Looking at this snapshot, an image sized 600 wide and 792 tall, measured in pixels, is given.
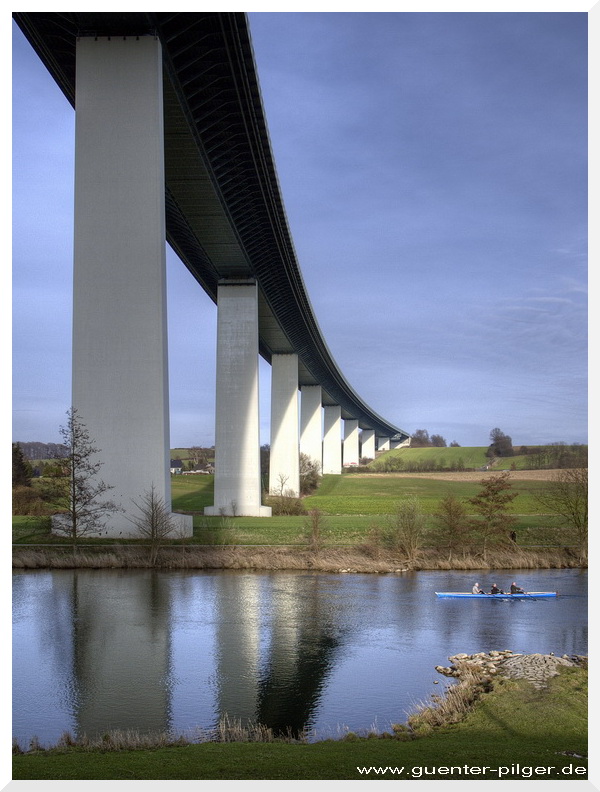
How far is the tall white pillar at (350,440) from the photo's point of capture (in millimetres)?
153500

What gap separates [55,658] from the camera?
19531 mm

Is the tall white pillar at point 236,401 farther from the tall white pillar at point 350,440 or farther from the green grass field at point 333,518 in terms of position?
the tall white pillar at point 350,440

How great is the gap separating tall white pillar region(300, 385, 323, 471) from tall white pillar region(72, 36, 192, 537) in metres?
67.3

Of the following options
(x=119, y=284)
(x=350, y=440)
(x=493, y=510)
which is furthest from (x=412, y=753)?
(x=350, y=440)

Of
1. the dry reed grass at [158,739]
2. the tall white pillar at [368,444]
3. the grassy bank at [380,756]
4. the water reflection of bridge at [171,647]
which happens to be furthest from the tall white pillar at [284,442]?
the tall white pillar at [368,444]

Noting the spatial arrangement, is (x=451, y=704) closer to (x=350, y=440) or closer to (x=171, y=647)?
(x=171, y=647)

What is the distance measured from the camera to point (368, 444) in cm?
18450

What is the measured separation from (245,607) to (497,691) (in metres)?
11.3

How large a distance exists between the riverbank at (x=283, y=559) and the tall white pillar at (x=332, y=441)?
8049 cm

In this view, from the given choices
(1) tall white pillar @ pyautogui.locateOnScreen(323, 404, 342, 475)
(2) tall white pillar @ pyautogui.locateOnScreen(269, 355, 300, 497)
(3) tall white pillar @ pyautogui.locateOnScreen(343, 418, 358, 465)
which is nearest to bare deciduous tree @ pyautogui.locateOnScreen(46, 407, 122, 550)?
(2) tall white pillar @ pyautogui.locateOnScreen(269, 355, 300, 497)

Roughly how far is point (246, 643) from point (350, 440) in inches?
5395

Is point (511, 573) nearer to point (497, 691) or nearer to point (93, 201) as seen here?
point (497, 691)

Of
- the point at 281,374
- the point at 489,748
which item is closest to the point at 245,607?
the point at 489,748

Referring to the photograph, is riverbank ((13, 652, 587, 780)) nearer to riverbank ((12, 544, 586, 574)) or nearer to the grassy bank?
the grassy bank
